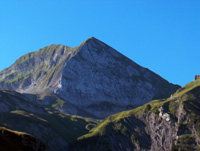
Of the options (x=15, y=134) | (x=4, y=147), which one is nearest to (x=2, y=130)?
(x=15, y=134)

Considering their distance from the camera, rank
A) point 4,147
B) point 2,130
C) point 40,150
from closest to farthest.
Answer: point 4,147 < point 2,130 < point 40,150

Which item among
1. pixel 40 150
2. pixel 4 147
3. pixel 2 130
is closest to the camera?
pixel 4 147

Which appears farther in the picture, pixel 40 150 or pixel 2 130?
pixel 40 150

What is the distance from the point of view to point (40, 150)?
10256 cm

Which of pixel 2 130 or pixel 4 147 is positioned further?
pixel 2 130

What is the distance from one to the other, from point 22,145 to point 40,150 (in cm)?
881

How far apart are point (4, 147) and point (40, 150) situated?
64.5ft

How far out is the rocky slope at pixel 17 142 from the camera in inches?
3442

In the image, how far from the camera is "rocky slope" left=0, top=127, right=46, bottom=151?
8744 cm

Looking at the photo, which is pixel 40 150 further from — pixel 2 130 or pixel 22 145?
pixel 2 130

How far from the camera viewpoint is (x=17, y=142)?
312 feet

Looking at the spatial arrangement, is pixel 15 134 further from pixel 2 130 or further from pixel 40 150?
pixel 40 150

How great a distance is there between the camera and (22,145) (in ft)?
314

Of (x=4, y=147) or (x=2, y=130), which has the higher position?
(x=2, y=130)
